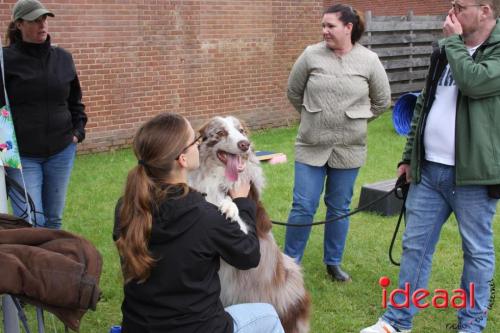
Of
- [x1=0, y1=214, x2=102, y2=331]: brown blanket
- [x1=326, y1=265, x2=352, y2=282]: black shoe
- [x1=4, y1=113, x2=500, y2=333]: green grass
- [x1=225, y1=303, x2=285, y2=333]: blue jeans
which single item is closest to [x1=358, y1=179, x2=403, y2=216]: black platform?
[x1=4, y1=113, x2=500, y2=333]: green grass

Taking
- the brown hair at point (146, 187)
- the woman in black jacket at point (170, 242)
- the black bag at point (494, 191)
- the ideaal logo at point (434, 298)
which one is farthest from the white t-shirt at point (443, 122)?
the brown hair at point (146, 187)

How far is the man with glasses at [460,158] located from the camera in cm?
312

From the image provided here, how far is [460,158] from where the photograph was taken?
3.26m

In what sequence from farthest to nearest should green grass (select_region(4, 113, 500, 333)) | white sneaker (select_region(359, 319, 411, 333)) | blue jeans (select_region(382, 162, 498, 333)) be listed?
green grass (select_region(4, 113, 500, 333)) → white sneaker (select_region(359, 319, 411, 333)) → blue jeans (select_region(382, 162, 498, 333))

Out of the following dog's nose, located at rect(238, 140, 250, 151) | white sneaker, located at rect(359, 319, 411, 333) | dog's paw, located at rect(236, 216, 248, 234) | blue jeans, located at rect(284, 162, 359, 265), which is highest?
dog's nose, located at rect(238, 140, 250, 151)

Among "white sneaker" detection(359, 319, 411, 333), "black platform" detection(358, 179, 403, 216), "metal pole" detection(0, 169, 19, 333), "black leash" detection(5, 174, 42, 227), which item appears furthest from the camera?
"black platform" detection(358, 179, 403, 216)

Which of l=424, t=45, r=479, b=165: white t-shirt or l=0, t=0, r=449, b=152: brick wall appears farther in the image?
l=0, t=0, r=449, b=152: brick wall

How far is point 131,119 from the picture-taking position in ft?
31.9

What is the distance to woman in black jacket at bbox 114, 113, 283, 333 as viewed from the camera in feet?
7.95

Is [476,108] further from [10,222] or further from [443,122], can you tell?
[10,222]

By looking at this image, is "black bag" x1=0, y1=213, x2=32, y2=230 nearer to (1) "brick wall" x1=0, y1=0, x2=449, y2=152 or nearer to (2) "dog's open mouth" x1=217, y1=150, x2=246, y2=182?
(2) "dog's open mouth" x1=217, y1=150, x2=246, y2=182

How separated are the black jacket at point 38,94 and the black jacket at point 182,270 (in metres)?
2.08

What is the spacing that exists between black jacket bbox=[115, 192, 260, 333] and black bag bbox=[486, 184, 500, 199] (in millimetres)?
1626

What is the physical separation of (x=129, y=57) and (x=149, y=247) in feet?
24.5
